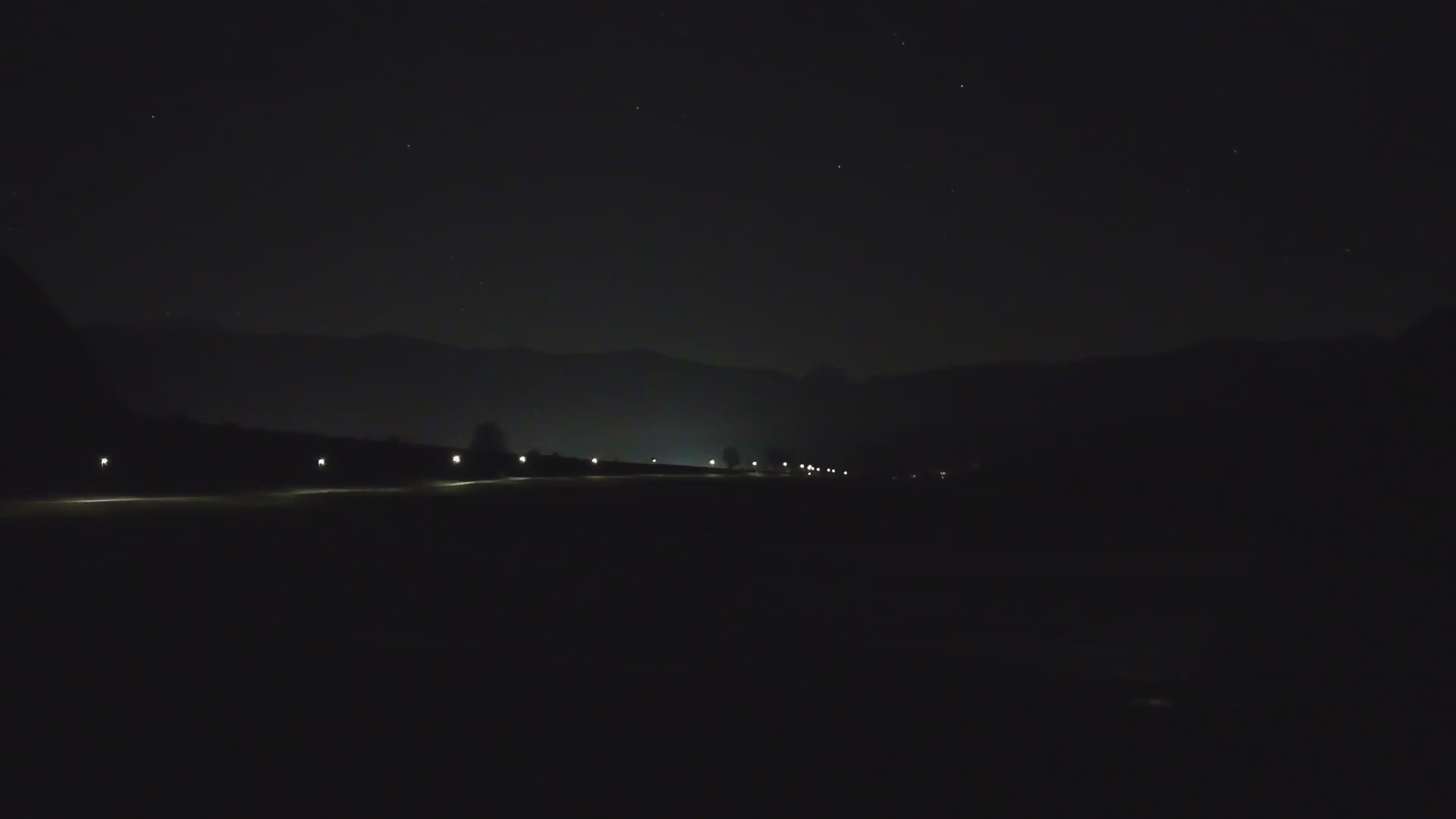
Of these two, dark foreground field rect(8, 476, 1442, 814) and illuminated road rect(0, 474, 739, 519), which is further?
illuminated road rect(0, 474, 739, 519)

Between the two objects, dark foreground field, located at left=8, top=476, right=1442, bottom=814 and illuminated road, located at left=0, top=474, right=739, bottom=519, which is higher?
illuminated road, located at left=0, top=474, right=739, bottom=519

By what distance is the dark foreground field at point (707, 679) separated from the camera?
17.6ft

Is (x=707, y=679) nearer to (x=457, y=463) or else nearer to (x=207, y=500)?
(x=207, y=500)

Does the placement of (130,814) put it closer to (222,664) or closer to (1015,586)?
(222,664)

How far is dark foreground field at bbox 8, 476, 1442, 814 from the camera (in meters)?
5.36

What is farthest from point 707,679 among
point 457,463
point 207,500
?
point 457,463

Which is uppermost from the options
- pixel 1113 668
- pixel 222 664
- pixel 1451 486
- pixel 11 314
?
pixel 11 314

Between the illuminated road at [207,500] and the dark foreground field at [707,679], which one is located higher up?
the illuminated road at [207,500]

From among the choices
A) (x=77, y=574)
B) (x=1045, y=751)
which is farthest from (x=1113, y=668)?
(x=77, y=574)

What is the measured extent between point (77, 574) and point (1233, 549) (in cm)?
1318

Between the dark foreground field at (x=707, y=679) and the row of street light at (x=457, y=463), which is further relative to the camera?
the row of street light at (x=457, y=463)

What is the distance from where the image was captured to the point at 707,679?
9000mm

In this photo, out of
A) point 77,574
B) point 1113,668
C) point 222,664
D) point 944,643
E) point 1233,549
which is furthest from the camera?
point 77,574

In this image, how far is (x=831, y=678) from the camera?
30.7 feet
